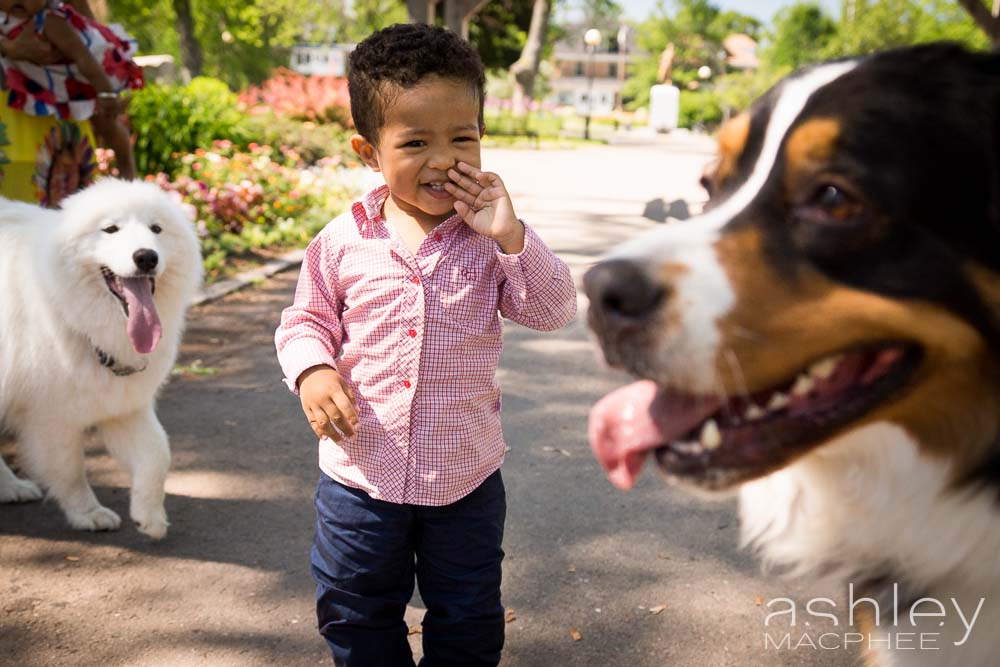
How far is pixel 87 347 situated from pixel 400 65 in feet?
6.92

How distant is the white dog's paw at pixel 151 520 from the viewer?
3643mm

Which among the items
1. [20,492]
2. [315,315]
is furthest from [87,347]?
[315,315]

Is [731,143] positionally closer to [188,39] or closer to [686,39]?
[188,39]

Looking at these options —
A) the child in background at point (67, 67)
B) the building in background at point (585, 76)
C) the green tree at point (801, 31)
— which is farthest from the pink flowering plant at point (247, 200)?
the building in background at point (585, 76)

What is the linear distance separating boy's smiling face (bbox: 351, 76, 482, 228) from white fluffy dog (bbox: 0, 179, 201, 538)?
170 centimetres

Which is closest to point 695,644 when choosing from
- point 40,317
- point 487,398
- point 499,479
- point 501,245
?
point 499,479

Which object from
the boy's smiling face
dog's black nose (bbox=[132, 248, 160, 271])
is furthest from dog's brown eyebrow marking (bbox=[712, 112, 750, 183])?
dog's black nose (bbox=[132, 248, 160, 271])

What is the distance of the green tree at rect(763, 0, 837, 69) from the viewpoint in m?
67.0

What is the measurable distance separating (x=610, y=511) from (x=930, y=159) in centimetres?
274

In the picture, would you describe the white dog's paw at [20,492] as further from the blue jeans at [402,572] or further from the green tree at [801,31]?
the green tree at [801,31]

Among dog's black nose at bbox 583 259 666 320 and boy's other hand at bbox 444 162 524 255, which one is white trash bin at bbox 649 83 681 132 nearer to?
boy's other hand at bbox 444 162 524 255

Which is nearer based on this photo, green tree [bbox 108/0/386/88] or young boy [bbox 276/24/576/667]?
young boy [bbox 276/24/576/667]

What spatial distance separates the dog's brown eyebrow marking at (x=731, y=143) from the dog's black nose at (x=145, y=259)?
8.48 feet

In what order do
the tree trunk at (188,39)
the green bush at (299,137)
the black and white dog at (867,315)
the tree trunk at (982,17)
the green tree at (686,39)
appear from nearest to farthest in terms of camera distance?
the black and white dog at (867,315) → the tree trunk at (982,17) → the green bush at (299,137) → the tree trunk at (188,39) → the green tree at (686,39)
